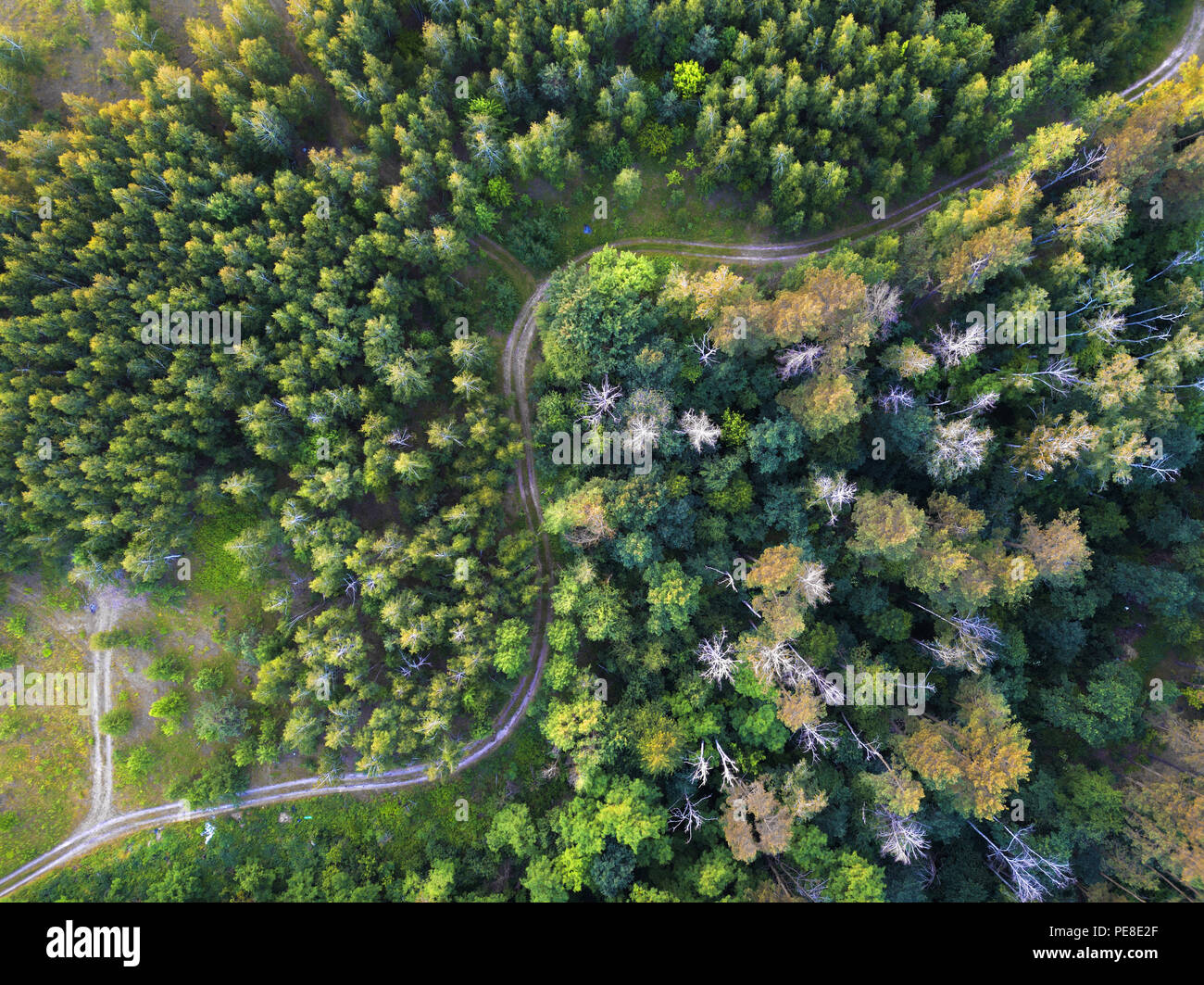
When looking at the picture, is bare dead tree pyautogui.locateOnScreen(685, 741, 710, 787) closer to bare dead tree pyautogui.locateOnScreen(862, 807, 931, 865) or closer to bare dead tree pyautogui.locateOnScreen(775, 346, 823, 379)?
bare dead tree pyautogui.locateOnScreen(862, 807, 931, 865)

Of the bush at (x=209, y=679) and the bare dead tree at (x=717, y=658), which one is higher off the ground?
the bare dead tree at (x=717, y=658)

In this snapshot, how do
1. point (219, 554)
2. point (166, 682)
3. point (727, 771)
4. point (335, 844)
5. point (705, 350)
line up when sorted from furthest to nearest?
point (166, 682) → point (335, 844) → point (219, 554) → point (705, 350) → point (727, 771)

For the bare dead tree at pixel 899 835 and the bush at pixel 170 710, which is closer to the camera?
the bare dead tree at pixel 899 835

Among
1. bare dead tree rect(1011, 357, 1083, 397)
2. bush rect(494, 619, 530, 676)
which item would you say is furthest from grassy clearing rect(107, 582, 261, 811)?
bare dead tree rect(1011, 357, 1083, 397)

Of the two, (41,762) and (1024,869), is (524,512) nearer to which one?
(41,762)

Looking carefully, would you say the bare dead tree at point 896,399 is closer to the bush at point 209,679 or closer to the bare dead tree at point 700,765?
the bare dead tree at point 700,765

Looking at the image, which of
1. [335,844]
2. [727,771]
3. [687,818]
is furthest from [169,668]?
[727,771]

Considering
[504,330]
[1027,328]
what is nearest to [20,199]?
[504,330]

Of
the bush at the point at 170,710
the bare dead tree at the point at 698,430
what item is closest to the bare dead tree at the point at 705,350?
the bare dead tree at the point at 698,430
